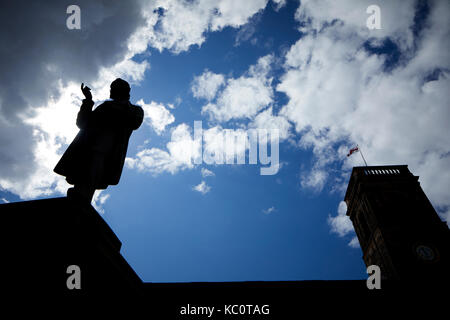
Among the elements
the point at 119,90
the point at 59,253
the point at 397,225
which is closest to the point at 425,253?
the point at 397,225

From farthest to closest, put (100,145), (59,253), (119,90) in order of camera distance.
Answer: (119,90), (100,145), (59,253)

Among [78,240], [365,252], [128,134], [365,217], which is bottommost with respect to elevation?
[78,240]

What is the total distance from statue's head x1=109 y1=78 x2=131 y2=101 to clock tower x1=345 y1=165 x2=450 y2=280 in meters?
19.7

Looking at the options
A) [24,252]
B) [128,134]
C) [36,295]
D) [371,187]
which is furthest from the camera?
[371,187]

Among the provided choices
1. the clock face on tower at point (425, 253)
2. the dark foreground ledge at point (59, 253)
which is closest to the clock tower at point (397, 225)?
the clock face on tower at point (425, 253)

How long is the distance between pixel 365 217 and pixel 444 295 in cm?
1195

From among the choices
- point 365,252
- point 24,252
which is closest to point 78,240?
point 24,252

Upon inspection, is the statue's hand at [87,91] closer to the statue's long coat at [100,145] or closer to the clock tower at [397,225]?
the statue's long coat at [100,145]

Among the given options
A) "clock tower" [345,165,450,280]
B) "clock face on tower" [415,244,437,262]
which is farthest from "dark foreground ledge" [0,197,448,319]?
"clock face on tower" [415,244,437,262]

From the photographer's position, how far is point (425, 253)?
1681 centimetres

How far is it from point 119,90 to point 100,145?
1.04 metres

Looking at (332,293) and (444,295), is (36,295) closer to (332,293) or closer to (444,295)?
(332,293)

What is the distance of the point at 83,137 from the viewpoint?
326 centimetres

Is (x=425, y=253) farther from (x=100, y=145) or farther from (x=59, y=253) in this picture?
(x=59, y=253)
